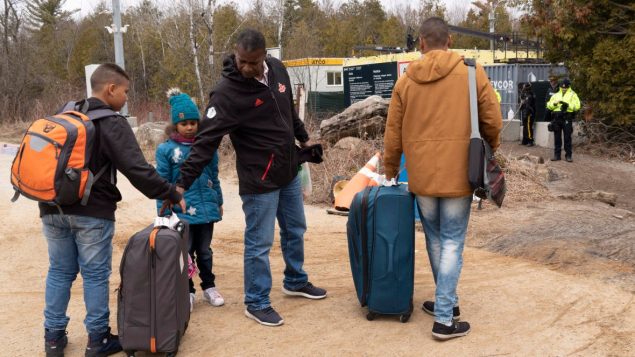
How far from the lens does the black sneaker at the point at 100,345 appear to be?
3.77 meters

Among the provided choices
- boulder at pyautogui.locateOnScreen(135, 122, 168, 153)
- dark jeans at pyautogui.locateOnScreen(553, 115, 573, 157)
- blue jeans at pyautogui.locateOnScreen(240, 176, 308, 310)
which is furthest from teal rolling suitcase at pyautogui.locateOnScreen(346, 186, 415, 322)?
boulder at pyautogui.locateOnScreen(135, 122, 168, 153)

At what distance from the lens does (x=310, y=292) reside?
15.6 feet

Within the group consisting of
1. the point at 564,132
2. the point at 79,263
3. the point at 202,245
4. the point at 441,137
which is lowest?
the point at 202,245

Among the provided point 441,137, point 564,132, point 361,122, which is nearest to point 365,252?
point 441,137

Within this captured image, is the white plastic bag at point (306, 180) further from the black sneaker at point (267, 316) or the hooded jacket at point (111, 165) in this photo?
the hooded jacket at point (111, 165)

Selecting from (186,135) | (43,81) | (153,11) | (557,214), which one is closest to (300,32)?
(153,11)

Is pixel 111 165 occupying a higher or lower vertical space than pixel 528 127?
higher

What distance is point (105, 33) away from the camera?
116ft

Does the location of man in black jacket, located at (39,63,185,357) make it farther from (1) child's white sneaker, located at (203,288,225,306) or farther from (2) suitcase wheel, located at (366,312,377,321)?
(2) suitcase wheel, located at (366,312,377,321)

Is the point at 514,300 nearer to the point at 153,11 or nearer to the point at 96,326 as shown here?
the point at 96,326

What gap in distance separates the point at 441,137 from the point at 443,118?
4.5 inches

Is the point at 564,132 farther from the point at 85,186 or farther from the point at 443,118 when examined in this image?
the point at 85,186

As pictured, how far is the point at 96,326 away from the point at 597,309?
331 centimetres

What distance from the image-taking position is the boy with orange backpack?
3461mm
